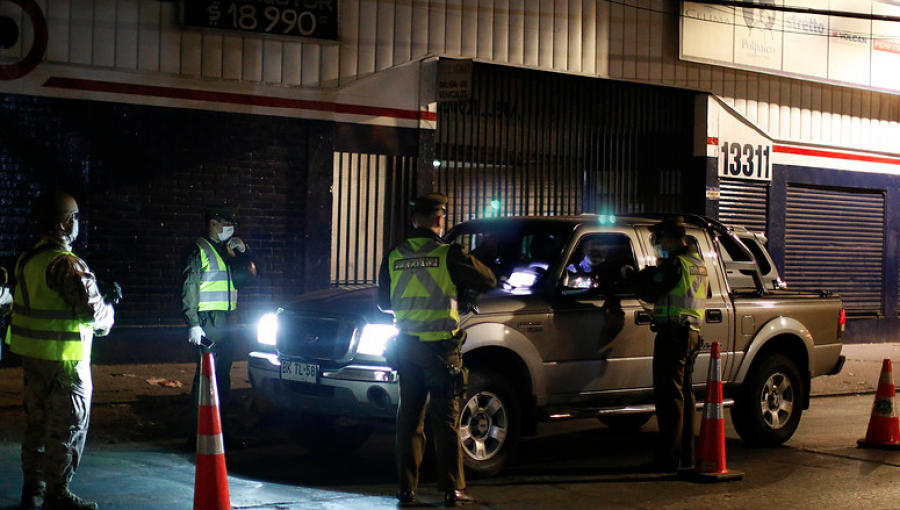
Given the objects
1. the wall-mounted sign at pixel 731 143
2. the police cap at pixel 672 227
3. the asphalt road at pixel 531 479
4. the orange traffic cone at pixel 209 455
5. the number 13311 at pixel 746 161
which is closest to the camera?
the orange traffic cone at pixel 209 455

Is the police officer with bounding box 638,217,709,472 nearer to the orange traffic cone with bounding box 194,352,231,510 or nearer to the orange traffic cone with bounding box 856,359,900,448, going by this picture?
the orange traffic cone with bounding box 856,359,900,448

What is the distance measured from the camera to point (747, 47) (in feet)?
58.6

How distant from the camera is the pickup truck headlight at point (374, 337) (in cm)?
735

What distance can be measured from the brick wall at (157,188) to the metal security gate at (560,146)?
7.84 feet

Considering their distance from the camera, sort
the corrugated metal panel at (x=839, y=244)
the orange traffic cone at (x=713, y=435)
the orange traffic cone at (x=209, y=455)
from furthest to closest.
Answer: the corrugated metal panel at (x=839, y=244)
the orange traffic cone at (x=713, y=435)
the orange traffic cone at (x=209, y=455)

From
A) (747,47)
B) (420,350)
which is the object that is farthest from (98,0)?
(747,47)

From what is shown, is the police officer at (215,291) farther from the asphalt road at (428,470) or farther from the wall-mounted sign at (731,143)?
the wall-mounted sign at (731,143)

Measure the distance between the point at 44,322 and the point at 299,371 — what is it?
6.58 ft

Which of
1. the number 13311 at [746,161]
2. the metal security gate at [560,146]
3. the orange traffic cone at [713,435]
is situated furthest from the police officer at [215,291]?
the number 13311 at [746,161]

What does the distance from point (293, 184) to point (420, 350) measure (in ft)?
24.8

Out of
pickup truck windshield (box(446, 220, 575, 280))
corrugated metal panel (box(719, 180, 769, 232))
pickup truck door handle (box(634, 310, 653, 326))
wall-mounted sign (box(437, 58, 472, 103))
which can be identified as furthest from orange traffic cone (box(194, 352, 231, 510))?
corrugated metal panel (box(719, 180, 769, 232))

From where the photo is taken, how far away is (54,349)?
6.04 metres

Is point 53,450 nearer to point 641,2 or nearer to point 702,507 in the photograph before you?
point 702,507

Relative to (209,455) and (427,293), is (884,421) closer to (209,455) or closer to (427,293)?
(427,293)
